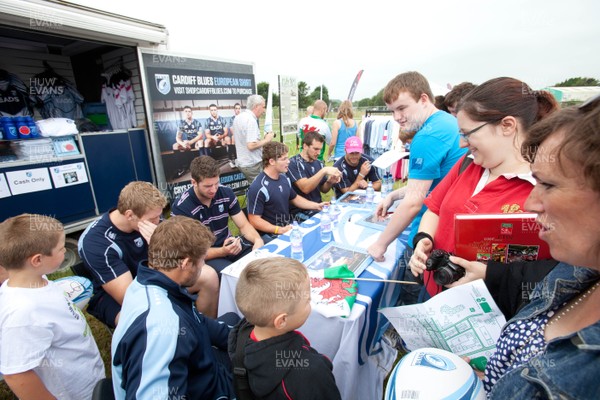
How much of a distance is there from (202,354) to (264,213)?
6.69 ft

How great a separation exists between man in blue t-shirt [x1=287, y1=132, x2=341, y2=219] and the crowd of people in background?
66.8 inches

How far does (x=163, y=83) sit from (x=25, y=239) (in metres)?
3.97

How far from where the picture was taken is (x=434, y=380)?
1162 millimetres

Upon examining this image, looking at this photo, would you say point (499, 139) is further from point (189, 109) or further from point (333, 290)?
point (189, 109)

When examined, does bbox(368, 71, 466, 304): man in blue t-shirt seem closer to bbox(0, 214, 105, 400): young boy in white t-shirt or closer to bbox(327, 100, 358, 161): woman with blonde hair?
bbox(0, 214, 105, 400): young boy in white t-shirt

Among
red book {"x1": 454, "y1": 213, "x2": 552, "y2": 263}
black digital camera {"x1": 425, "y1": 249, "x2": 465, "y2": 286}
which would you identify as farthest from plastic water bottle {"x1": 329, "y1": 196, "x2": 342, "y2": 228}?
red book {"x1": 454, "y1": 213, "x2": 552, "y2": 263}

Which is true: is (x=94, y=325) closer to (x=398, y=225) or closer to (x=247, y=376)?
(x=247, y=376)

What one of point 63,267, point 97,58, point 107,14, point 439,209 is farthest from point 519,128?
point 97,58

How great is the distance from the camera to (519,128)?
1.36 m

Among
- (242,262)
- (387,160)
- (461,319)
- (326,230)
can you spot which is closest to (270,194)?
(326,230)

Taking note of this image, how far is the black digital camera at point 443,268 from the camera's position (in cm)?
141

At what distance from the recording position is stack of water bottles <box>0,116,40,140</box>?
338cm

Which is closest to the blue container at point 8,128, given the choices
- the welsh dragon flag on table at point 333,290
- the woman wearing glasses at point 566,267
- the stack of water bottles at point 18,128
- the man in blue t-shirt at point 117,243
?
the stack of water bottles at point 18,128

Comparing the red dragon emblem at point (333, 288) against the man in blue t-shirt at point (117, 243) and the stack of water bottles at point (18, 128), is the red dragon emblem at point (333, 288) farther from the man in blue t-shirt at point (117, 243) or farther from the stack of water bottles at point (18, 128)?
the stack of water bottles at point (18, 128)
